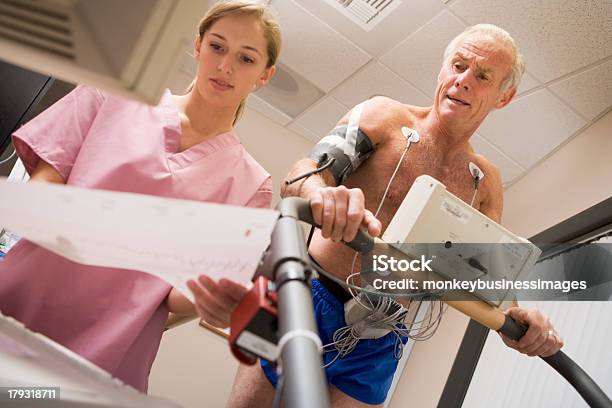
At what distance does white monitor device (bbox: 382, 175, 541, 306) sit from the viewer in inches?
50.3

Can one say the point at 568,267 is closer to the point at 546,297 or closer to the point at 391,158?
the point at 546,297

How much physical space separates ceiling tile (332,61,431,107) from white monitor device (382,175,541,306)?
7.58 feet

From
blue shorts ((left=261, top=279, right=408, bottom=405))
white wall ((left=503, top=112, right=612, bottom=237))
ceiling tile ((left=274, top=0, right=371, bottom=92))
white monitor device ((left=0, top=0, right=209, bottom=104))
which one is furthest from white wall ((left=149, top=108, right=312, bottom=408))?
white monitor device ((left=0, top=0, right=209, bottom=104))

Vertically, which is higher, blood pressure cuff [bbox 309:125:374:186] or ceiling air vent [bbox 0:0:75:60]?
blood pressure cuff [bbox 309:125:374:186]

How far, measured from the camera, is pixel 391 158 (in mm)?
1832

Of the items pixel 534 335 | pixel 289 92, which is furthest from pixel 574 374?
pixel 289 92

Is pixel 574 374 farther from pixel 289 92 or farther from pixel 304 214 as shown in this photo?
pixel 289 92

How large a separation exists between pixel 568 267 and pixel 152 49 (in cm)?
273

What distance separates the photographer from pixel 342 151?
65.6 inches

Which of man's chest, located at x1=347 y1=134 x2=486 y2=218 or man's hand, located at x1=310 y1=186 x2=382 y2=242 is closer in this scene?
man's hand, located at x1=310 y1=186 x2=382 y2=242

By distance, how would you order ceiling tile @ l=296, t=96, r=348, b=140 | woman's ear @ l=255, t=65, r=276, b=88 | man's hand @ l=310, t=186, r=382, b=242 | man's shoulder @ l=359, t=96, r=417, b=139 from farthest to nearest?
ceiling tile @ l=296, t=96, r=348, b=140 < man's shoulder @ l=359, t=96, r=417, b=139 < woman's ear @ l=255, t=65, r=276, b=88 < man's hand @ l=310, t=186, r=382, b=242

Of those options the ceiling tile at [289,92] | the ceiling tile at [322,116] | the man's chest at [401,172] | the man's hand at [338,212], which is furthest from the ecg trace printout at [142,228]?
the ceiling tile at [322,116]

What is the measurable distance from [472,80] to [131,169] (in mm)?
1213

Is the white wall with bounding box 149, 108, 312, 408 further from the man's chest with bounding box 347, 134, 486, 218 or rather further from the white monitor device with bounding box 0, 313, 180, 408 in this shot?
the white monitor device with bounding box 0, 313, 180, 408
